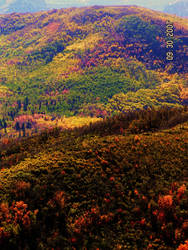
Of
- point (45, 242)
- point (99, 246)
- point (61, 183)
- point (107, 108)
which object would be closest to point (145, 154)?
point (61, 183)

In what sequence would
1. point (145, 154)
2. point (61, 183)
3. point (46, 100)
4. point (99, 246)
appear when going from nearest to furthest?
point (99, 246) → point (61, 183) → point (145, 154) → point (46, 100)

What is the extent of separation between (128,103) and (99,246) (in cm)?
15597

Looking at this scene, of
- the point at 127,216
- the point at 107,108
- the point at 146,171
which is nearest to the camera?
the point at 127,216

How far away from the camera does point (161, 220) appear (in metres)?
8.74

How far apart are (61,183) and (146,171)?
548 centimetres

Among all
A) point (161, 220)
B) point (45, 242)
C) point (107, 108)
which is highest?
point (161, 220)

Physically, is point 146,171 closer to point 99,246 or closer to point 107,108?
point 99,246

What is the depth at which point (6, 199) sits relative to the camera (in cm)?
1014

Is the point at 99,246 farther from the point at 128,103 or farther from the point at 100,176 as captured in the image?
the point at 128,103

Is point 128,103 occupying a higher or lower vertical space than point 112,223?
lower

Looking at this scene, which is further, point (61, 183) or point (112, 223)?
point (61, 183)

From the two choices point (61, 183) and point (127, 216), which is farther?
point (61, 183)

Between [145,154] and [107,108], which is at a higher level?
[145,154]

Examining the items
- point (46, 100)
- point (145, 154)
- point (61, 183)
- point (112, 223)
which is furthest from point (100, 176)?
point (46, 100)
